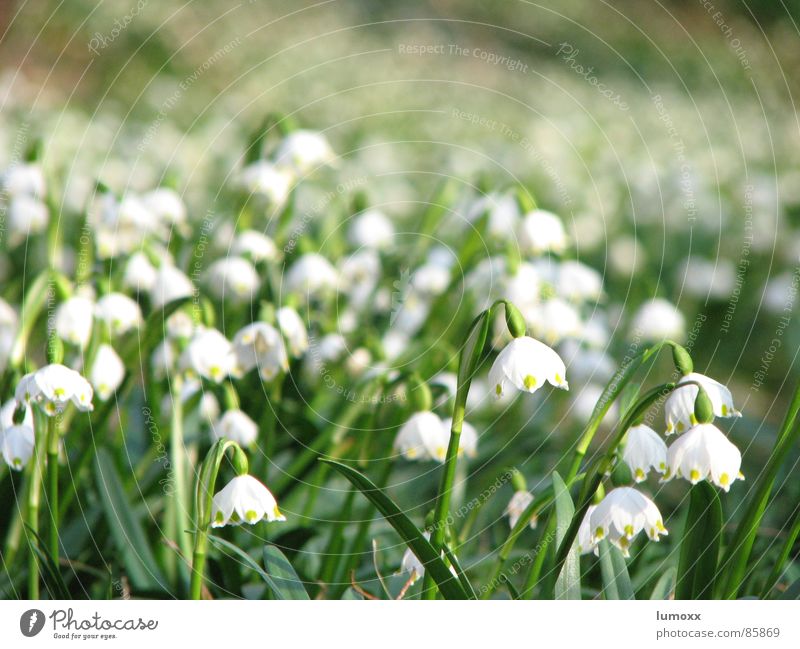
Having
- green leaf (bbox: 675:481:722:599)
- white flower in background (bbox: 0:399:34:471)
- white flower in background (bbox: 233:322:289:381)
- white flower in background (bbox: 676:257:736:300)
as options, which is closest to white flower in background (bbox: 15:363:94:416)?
white flower in background (bbox: 0:399:34:471)

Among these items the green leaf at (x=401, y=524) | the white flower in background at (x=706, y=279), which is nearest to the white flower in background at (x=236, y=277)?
the green leaf at (x=401, y=524)

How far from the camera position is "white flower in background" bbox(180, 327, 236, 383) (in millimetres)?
1640

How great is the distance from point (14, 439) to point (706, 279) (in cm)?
271

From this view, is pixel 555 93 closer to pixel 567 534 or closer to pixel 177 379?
pixel 177 379

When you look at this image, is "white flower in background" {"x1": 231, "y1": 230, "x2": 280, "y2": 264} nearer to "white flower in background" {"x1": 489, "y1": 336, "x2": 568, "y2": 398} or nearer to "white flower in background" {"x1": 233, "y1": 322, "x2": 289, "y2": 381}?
"white flower in background" {"x1": 233, "y1": 322, "x2": 289, "y2": 381}

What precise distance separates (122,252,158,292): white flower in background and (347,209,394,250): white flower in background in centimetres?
66

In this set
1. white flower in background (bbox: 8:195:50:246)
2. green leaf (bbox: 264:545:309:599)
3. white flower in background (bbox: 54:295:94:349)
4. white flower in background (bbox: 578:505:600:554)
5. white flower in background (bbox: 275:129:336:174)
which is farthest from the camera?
white flower in background (bbox: 8:195:50:246)

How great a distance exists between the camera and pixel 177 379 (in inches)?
68.1

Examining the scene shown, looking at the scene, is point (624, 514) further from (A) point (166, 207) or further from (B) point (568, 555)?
(A) point (166, 207)

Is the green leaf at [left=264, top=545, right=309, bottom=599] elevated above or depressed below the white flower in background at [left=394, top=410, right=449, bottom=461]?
below

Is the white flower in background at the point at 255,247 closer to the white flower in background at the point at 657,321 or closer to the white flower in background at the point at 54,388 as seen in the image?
the white flower in background at the point at 54,388

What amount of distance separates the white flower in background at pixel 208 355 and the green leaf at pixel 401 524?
55 cm

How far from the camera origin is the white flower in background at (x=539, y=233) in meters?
1.96

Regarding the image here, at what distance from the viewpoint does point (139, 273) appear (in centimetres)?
193
